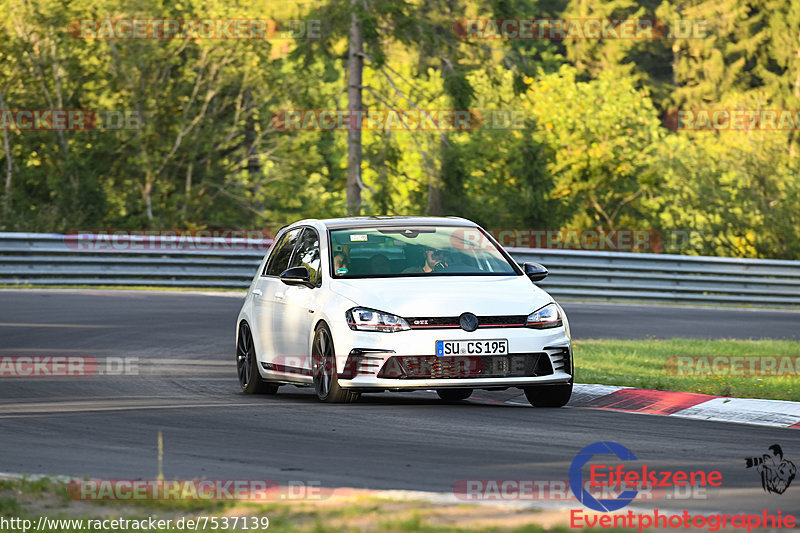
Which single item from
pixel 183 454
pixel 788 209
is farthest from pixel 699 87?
pixel 183 454

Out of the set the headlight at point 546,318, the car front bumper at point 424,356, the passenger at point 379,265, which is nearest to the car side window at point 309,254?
the passenger at point 379,265

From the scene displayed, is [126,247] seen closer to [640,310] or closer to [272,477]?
[640,310]

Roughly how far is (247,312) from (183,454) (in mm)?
4949

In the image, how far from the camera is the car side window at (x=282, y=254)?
13297mm

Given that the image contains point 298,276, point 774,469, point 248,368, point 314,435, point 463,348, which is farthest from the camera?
point 248,368

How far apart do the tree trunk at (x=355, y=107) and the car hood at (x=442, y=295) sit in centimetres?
2424

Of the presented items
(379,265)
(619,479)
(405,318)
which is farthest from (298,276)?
(619,479)

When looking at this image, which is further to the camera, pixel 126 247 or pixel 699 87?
pixel 699 87

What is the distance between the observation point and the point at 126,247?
27.5 metres

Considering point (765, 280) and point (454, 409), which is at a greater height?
point (454, 409)

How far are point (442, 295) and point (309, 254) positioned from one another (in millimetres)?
1919

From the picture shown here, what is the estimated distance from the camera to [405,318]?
35.9ft

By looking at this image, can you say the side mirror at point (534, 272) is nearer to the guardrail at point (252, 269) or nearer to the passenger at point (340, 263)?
the passenger at point (340, 263)

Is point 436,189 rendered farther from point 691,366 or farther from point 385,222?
point 385,222
